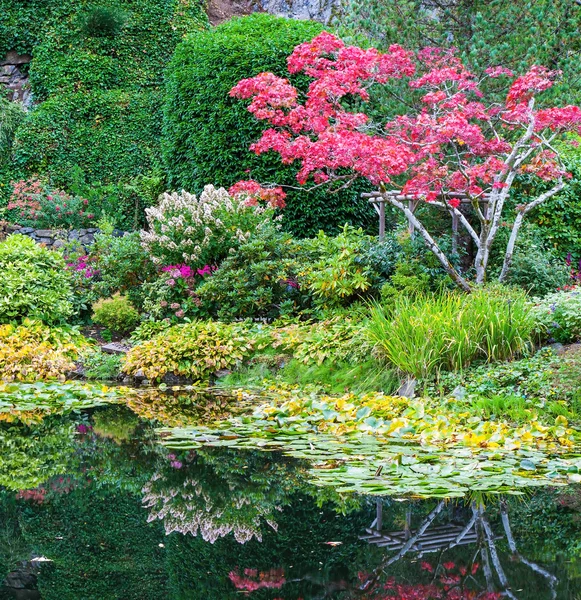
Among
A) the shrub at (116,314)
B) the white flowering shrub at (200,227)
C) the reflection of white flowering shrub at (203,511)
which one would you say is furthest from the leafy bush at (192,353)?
the reflection of white flowering shrub at (203,511)

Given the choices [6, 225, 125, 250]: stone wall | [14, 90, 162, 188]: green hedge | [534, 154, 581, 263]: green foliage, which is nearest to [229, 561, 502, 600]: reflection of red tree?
[534, 154, 581, 263]: green foliage

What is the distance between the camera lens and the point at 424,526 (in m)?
4.37

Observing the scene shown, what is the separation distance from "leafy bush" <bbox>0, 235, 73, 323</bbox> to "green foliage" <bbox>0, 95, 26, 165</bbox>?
6.45 meters

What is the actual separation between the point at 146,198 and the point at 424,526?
12283 mm

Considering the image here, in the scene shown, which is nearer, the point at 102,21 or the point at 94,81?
Answer: the point at 102,21

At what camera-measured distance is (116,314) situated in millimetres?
10859

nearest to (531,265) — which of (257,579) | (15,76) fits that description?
(257,579)

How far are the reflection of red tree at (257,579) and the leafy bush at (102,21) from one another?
624 inches

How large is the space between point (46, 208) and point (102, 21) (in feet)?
15.8

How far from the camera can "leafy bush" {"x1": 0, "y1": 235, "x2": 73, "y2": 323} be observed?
10453 millimetres

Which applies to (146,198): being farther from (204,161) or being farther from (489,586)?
(489,586)

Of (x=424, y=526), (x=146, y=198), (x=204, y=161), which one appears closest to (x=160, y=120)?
(x=146, y=198)

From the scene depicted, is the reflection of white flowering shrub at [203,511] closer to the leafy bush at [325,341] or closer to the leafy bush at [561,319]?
the leafy bush at [325,341]

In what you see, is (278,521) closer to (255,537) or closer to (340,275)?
(255,537)
